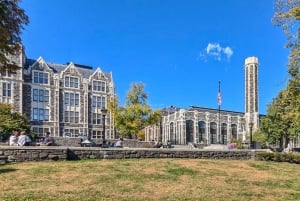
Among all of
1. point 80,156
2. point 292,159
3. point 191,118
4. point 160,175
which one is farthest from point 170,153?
point 191,118

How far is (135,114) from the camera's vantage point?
43.4m

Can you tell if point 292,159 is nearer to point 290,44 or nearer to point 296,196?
point 290,44

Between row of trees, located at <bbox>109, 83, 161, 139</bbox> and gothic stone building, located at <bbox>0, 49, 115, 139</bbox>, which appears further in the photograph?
gothic stone building, located at <bbox>0, 49, 115, 139</bbox>

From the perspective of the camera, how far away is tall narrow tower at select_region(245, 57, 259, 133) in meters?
83.3

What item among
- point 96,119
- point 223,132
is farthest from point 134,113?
point 223,132

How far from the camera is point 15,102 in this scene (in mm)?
48156

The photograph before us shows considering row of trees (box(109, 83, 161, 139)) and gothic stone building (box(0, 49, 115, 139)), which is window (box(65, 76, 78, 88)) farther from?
row of trees (box(109, 83, 161, 139))

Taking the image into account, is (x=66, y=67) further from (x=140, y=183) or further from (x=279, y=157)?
(x=140, y=183)

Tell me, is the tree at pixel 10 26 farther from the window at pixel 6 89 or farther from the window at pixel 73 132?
the window at pixel 73 132

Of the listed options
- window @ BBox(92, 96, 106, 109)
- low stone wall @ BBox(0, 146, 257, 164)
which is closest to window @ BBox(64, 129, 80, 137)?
window @ BBox(92, 96, 106, 109)

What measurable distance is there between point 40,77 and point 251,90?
53.1 meters

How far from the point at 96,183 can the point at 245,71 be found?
79986mm

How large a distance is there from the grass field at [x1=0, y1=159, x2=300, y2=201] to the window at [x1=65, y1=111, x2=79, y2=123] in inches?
1564

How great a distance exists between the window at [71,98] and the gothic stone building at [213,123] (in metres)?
27.0
